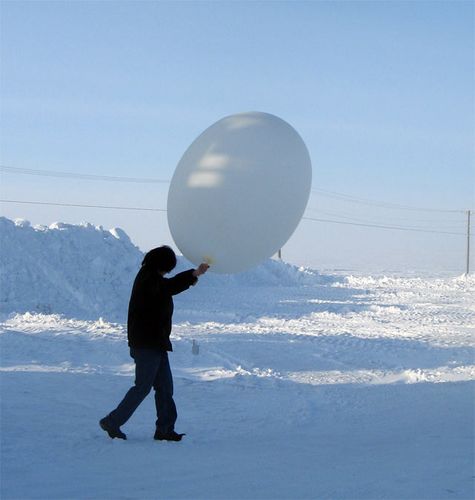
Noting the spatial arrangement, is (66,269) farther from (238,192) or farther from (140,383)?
(140,383)

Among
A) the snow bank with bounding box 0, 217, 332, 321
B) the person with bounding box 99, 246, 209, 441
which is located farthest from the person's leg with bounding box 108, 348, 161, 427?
the snow bank with bounding box 0, 217, 332, 321

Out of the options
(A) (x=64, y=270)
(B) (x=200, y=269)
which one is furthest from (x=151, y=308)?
(A) (x=64, y=270)

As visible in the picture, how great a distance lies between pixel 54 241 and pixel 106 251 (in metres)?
1.82

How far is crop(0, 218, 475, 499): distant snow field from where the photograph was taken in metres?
4.09

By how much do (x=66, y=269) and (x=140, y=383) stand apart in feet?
50.3

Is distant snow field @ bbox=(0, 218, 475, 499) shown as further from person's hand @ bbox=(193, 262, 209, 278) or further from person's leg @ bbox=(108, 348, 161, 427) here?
person's hand @ bbox=(193, 262, 209, 278)

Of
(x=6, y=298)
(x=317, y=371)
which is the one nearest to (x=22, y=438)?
(x=317, y=371)

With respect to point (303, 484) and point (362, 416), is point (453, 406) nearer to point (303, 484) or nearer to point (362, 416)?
point (362, 416)

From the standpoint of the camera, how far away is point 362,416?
22.2ft

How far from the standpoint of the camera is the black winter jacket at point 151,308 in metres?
5.00

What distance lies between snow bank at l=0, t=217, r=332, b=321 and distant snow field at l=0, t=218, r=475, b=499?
82 mm

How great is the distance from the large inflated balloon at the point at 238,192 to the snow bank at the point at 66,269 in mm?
10661

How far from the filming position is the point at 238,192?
17.9 ft

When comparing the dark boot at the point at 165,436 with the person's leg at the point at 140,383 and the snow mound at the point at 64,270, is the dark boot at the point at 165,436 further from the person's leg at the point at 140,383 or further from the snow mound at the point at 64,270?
the snow mound at the point at 64,270
